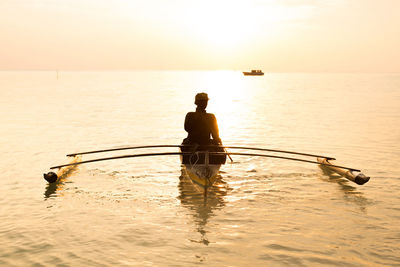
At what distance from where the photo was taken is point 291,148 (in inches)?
715

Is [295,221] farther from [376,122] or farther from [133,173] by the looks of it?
[376,122]

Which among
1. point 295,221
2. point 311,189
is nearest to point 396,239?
point 295,221

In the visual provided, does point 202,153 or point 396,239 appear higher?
point 202,153

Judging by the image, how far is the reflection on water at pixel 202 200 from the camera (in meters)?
8.48

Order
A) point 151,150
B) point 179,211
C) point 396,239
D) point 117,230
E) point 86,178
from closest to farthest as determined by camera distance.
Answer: point 396,239, point 117,230, point 179,211, point 86,178, point 151,150

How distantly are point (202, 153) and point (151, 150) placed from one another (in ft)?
23.1

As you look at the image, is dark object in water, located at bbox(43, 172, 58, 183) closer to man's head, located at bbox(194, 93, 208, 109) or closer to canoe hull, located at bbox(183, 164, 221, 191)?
canoe hull, located at bbox(183, 164, 221, 191)

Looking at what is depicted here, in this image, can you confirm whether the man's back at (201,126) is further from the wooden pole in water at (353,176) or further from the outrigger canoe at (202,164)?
the wooden pole in water at (353,176)

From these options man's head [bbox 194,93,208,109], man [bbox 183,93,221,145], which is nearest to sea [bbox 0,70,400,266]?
man [bbox 183,93,221,145]

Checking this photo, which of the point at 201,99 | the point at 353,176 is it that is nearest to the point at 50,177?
the point at 201,99

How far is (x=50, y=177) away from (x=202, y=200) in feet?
14.6

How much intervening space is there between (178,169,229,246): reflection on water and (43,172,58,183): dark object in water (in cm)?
359

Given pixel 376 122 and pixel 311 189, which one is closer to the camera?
pixel 311 189

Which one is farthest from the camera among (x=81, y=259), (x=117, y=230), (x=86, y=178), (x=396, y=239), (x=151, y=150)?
(x=151, y=150)
